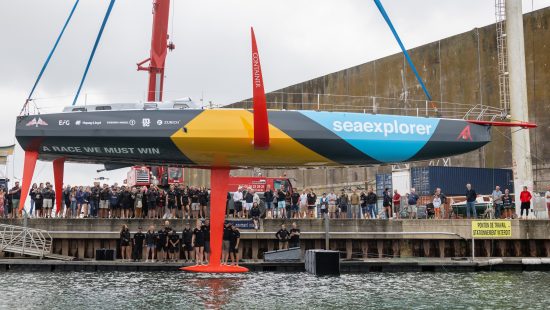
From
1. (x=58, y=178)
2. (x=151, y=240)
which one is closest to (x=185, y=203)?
(x=151, y=240)

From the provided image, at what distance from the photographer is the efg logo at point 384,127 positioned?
2080 cm

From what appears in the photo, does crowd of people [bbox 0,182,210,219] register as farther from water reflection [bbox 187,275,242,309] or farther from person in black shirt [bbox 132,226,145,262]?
water reflection [bbox 187,275,242,309]

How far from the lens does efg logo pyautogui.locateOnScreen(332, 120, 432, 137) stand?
68.2ft

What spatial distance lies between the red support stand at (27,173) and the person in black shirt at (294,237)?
28.1 feet

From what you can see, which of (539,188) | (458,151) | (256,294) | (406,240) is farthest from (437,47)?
(256,294)

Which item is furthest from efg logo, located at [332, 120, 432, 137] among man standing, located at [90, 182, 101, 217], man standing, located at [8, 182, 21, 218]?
man standing, located at [8, 182, 21, 218]

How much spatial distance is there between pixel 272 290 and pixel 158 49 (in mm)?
13109

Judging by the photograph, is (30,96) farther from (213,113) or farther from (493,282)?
(493,282)

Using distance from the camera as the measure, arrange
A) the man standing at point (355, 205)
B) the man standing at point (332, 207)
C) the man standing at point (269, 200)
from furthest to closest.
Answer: the man standing at point (332, 207) < the man standing at point (355, 205) < the man standing at point (269, 200)

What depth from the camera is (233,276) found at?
21.8 metres

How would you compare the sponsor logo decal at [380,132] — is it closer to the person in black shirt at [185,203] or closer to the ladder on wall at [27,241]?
the person in black shirt at [185,203]

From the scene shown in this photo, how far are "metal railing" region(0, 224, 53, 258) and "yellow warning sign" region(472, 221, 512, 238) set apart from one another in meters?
14.2

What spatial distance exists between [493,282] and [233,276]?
24.6ft

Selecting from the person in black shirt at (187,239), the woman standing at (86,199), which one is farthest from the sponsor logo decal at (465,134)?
the woman standing at (86,199)
